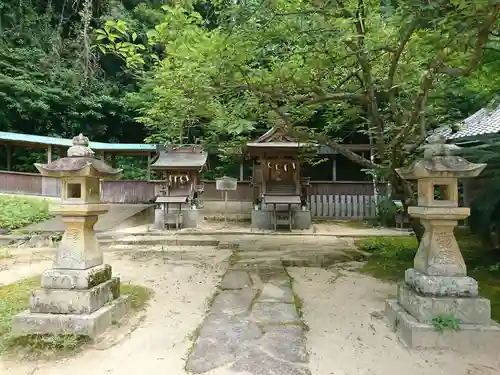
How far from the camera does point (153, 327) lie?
12.3ft

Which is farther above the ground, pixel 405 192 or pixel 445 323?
pixel 405 192

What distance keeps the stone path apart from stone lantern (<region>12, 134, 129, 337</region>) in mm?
1139

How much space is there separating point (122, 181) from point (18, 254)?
865cm

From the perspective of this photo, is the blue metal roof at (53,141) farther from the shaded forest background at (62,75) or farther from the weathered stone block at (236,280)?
the weathered stone block at (236,280)

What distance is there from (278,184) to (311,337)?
9228 millimetres

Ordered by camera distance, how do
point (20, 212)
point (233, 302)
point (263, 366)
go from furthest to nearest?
point (20, 212), point (233, 302), point (263, 366)

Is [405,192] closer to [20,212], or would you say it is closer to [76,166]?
[76,166]

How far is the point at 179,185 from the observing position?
42.0ft

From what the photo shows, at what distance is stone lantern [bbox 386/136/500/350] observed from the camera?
10.6 ft

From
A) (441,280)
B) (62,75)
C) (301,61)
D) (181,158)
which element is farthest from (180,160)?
(62,75)

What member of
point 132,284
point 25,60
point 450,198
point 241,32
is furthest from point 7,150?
point 450,198

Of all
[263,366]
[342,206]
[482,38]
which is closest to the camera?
[263,366]

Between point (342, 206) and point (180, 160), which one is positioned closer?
point (180, 160)

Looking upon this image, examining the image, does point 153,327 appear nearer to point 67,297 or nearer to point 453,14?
point 67,297
